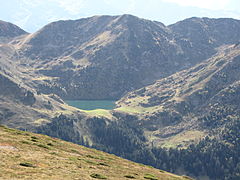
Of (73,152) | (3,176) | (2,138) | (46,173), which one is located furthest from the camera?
(73,152)

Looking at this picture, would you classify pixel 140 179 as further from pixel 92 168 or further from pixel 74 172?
pixel 74 172

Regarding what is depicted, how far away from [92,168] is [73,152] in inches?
574

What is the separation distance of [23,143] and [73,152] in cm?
1181

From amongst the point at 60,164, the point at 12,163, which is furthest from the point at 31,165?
the point at 60,164

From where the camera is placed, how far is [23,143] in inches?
2456

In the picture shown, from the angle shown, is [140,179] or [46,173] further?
[140,179]

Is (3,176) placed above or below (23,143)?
below

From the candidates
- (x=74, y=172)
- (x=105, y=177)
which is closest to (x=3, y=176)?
(x=74, y=172)

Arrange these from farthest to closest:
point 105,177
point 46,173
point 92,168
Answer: point 92,168
point 105,177
point 46,173

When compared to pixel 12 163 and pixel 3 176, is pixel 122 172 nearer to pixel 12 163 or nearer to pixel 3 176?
pixel 12 163

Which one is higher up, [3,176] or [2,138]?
[2,138]

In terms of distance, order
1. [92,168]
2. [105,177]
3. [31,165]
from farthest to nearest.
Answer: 1. [92,168]
2. [105,177]
3. [31,165]

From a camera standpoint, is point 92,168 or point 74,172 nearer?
point 74,172

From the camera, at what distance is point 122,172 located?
60.9 meters
